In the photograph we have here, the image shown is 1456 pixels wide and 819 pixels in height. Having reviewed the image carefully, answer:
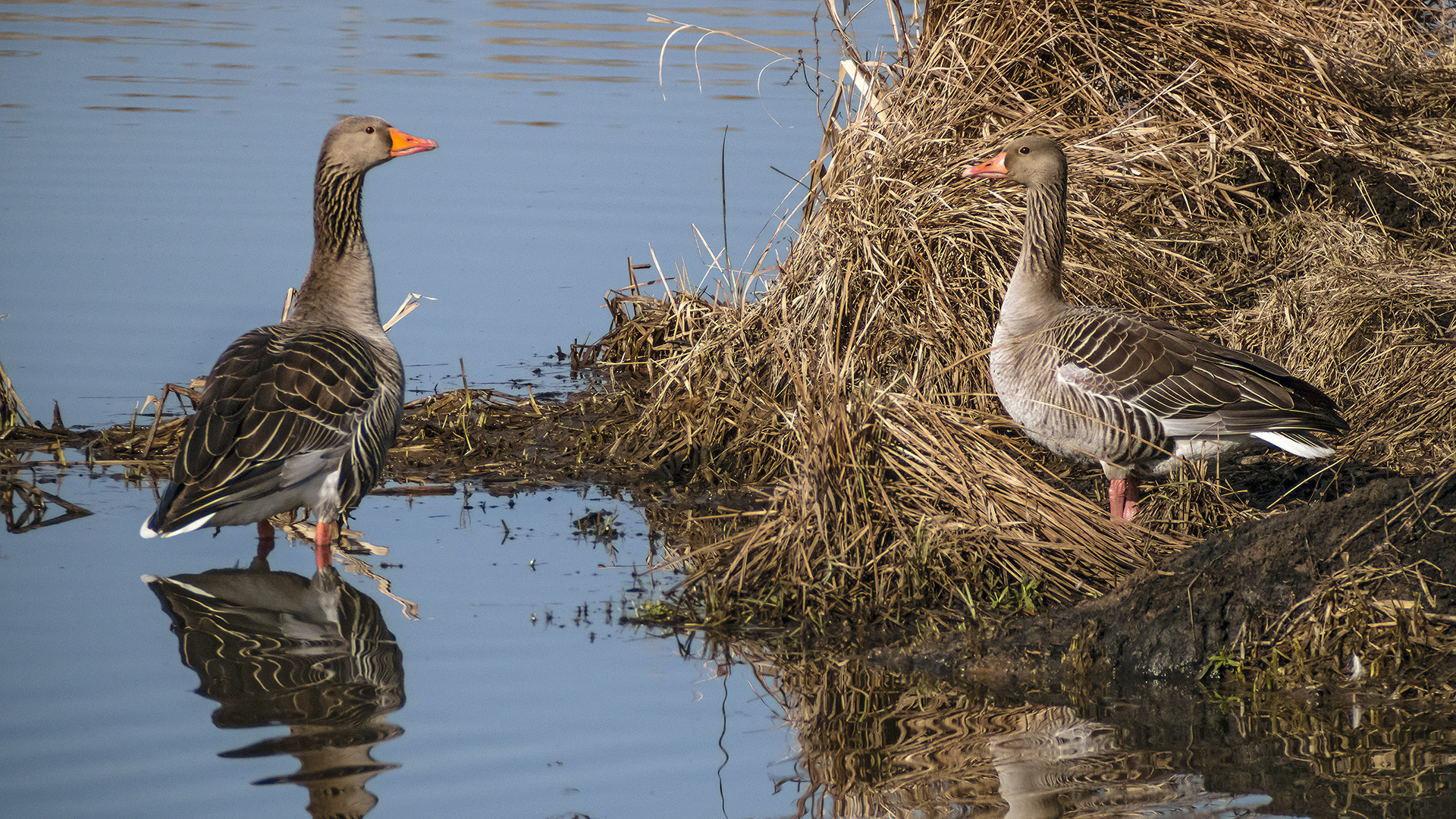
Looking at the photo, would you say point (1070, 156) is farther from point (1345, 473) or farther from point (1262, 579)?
point (1262, 579)

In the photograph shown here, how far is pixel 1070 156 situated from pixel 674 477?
9.22 ft

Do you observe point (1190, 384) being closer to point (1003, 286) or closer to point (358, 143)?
point (1003, 286)

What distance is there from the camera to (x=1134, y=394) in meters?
6.05

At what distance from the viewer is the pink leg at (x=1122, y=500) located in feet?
20.5

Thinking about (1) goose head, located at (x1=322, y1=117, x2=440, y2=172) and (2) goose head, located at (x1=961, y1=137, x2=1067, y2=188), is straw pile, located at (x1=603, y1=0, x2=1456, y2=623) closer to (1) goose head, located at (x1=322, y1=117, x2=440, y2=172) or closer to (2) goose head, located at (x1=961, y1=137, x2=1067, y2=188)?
(2) goose head, located at (x1=961, y1=137, x2=1067, y2=188)

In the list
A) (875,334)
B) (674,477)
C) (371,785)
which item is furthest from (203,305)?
(371,785)

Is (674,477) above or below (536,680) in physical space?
above

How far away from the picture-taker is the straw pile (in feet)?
18.5

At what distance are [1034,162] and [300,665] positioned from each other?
12.7 feet

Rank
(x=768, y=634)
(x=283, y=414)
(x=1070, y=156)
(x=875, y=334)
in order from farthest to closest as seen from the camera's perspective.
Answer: (x=1070, y=156), (x=875, y=334), (x=283, y=414), (x=768, y=634)

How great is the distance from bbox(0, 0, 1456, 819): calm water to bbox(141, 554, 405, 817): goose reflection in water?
2cm

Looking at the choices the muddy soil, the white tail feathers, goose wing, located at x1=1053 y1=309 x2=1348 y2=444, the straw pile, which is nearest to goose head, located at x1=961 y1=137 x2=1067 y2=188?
the straw pile

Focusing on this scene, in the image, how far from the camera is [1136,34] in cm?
859

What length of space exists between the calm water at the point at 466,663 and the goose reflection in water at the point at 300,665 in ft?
0.05
